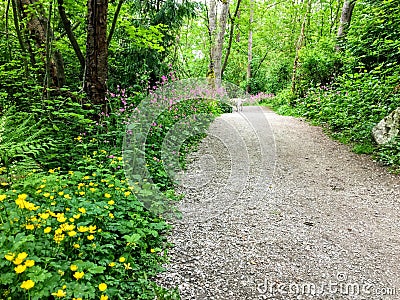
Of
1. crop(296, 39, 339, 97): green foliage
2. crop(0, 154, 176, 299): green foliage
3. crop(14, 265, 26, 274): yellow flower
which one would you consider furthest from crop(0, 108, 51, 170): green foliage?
crop(296, 39, 339, 97): green foliage

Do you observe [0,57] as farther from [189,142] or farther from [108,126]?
[189,142]

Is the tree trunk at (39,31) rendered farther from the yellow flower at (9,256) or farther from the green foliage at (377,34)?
the green foliage at (377,34)

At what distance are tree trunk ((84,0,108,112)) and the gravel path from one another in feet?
6.17

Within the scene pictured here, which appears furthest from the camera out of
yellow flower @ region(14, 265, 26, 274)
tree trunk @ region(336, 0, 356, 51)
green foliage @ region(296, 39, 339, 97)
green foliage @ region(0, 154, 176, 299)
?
green foliage @ region(296, 39, 339, 97)

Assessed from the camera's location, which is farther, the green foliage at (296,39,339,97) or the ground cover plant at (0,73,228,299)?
the green foliage at (296,39,339,97)

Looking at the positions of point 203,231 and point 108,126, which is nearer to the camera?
point 203,231

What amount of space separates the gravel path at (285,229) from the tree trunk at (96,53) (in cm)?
188

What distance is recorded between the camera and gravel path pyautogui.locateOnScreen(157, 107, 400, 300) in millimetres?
2408

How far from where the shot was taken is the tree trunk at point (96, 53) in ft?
13.3

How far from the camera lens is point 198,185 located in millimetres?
4434

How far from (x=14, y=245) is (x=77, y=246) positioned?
379 mm

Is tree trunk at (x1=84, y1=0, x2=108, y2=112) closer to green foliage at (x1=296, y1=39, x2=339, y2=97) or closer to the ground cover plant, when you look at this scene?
the ground cover plant

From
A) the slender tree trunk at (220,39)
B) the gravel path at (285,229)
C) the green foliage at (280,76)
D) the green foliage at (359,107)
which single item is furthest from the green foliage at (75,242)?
the green foliage at (280,76)

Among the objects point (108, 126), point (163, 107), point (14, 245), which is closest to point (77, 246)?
point (14, 245)
